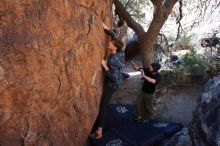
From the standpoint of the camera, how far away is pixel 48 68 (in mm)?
5461

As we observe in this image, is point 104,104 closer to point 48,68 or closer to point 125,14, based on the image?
point 48,68

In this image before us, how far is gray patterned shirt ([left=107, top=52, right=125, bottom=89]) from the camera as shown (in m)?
6.45

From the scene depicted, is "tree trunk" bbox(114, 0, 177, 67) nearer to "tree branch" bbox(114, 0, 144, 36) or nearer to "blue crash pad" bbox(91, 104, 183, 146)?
"tree branch" bbox(114, 0, 144, 36)

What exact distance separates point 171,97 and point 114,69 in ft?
8.35

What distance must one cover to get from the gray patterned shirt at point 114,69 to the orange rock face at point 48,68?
0.19 m

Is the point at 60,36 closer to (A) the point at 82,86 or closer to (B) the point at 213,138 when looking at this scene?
(A) the point at 82,86

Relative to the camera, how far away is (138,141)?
21.6 ft

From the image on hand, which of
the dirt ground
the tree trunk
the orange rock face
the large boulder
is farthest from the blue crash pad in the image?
the tree trunk

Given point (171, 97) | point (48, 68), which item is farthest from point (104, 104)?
point (171, 97)

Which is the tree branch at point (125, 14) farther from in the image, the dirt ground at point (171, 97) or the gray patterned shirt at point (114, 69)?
the gray patterned shirt at point (114, 69)

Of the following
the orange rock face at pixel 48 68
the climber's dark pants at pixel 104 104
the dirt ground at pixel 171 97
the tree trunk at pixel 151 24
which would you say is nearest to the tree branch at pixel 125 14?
the tree trunk at pixel 151 24

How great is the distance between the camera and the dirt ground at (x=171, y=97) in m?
8.01

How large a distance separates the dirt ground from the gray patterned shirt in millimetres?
1776

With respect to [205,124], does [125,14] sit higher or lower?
higher
